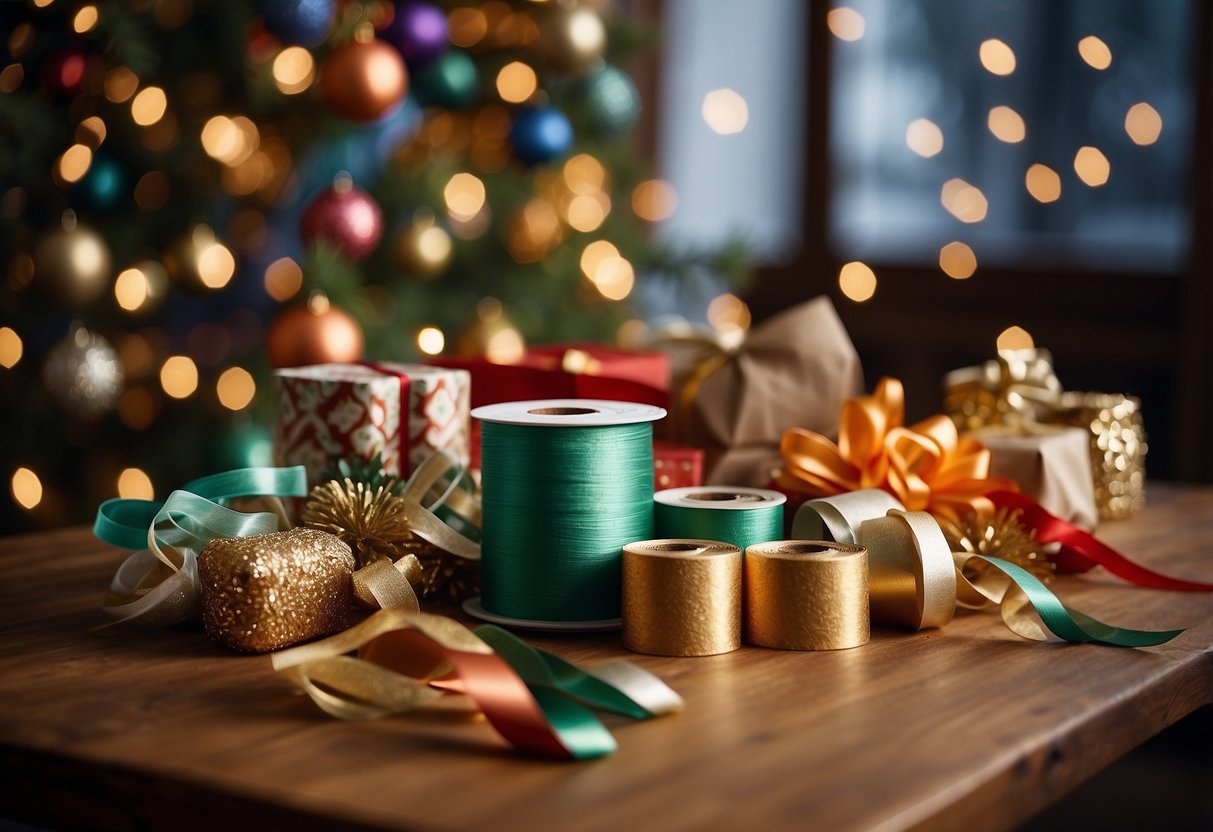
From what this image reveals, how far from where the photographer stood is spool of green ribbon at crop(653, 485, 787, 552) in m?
0.89

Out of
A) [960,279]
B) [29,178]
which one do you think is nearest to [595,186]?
[960,279]

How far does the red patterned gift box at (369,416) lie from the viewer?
995 millimetres

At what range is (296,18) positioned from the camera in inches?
66.9

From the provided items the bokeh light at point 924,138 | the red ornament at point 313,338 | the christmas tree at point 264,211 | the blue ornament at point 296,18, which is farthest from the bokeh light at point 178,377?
the bokeh light at point 924,138

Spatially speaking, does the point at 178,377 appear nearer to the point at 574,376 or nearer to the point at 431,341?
the point at 431,341

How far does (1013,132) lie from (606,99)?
3.20 ft

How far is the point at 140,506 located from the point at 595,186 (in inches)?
59.7

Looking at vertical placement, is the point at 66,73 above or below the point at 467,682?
above

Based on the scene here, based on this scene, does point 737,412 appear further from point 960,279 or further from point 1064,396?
point 960,279

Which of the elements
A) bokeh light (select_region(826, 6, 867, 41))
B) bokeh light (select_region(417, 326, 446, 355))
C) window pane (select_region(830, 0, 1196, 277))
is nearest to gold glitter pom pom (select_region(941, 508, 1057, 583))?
bokeh light (select_region(417, 326, 446, 355))

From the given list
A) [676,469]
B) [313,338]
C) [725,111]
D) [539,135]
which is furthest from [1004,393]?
[725,111]

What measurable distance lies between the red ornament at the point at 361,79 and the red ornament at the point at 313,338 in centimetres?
27

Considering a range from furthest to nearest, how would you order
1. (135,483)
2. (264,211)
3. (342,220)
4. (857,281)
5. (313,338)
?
(857,281)
(264,211)
(135,483)
(342,220)
(313,338)

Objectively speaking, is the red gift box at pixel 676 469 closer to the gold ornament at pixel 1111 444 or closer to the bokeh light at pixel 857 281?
the gold ornament at pixel 1111 444
